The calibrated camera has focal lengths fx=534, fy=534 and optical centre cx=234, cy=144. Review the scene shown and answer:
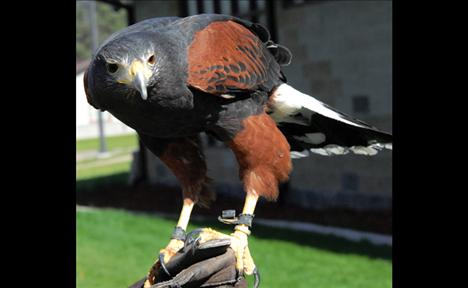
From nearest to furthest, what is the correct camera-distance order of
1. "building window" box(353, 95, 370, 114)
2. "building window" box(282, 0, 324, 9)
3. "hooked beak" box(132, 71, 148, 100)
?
"hooked beak" box(132, 71, 148, 100) < "building window" box(353, 95, 370, 114) < "building window" box(282, 0, 324, 9)

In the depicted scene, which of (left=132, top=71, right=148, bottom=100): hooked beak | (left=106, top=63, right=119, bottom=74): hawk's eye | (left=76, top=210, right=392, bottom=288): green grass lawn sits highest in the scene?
(left=106, top=63, right=119, bottom=74): hawk's eye

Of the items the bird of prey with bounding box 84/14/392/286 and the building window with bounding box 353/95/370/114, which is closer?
the bird of prey with bounding box 84/14/392/286

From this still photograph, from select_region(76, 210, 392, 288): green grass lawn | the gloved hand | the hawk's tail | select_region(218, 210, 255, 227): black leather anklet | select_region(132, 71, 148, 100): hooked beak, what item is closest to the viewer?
select_region(132, 71, 148, 100): hooked beak

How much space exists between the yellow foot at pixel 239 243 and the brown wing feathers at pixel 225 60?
0.63m

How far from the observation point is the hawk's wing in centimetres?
234

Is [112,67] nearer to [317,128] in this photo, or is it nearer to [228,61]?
[228,61]

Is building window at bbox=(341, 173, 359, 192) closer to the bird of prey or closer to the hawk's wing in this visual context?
the bird of prey

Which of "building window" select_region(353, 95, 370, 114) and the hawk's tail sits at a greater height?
the hawk's tail

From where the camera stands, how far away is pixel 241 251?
2.37 m

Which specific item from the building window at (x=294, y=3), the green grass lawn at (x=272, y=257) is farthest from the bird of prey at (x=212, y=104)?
the building window at (x=294, y=3)

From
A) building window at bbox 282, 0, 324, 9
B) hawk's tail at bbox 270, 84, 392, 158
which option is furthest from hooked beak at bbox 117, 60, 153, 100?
building window at bbox 282, 0, 324, 9

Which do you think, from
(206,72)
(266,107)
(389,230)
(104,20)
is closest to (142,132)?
(206,72)

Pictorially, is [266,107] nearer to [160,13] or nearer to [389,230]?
[389,230]
